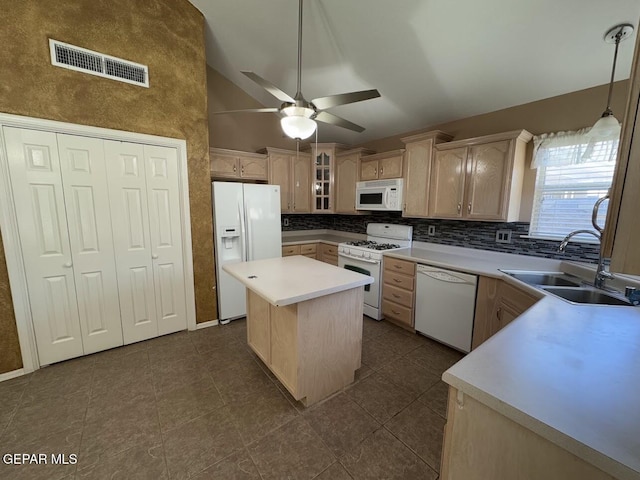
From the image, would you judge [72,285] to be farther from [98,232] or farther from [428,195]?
[428,195]

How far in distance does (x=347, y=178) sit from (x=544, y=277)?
2596 mm

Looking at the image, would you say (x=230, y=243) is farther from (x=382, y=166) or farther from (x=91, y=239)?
(x=382, y=166)

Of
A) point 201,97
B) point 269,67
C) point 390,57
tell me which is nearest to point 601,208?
point 390,57

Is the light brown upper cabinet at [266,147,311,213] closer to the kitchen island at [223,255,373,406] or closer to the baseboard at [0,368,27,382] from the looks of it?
the kitchen island at [223,255,373,406]

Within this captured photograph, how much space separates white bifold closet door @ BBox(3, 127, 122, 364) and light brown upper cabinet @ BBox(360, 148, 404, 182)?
2951 mm

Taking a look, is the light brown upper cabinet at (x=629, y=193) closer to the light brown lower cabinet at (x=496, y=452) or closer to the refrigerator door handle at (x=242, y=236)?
the light brown lower cabinet at (x=496, y=452)

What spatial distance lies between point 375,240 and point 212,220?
2.23 meters

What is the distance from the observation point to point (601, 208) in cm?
210

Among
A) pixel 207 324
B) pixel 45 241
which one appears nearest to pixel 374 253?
pixel 207 324

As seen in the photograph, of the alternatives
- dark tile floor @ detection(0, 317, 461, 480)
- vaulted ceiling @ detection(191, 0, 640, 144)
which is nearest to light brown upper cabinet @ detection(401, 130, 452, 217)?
vaulted ceiling @ detection(191, 0, 640, 144)

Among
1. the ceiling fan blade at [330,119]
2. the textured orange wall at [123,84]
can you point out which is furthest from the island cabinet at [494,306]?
the textured orange wall at [123,84]

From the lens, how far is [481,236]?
284 cm

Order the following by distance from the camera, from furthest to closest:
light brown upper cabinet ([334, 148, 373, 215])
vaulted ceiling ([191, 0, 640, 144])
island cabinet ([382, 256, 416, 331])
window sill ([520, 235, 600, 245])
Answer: light brown upper cabinet ([334, 148, 373, 215]) → island cabinet ([382, 256, 416, 331]) → window sill ([520, 235, 600, 245]) → vaulted ceiling ([191, 0, 640, 144])

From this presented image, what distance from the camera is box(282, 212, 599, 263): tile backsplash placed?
2230mm
